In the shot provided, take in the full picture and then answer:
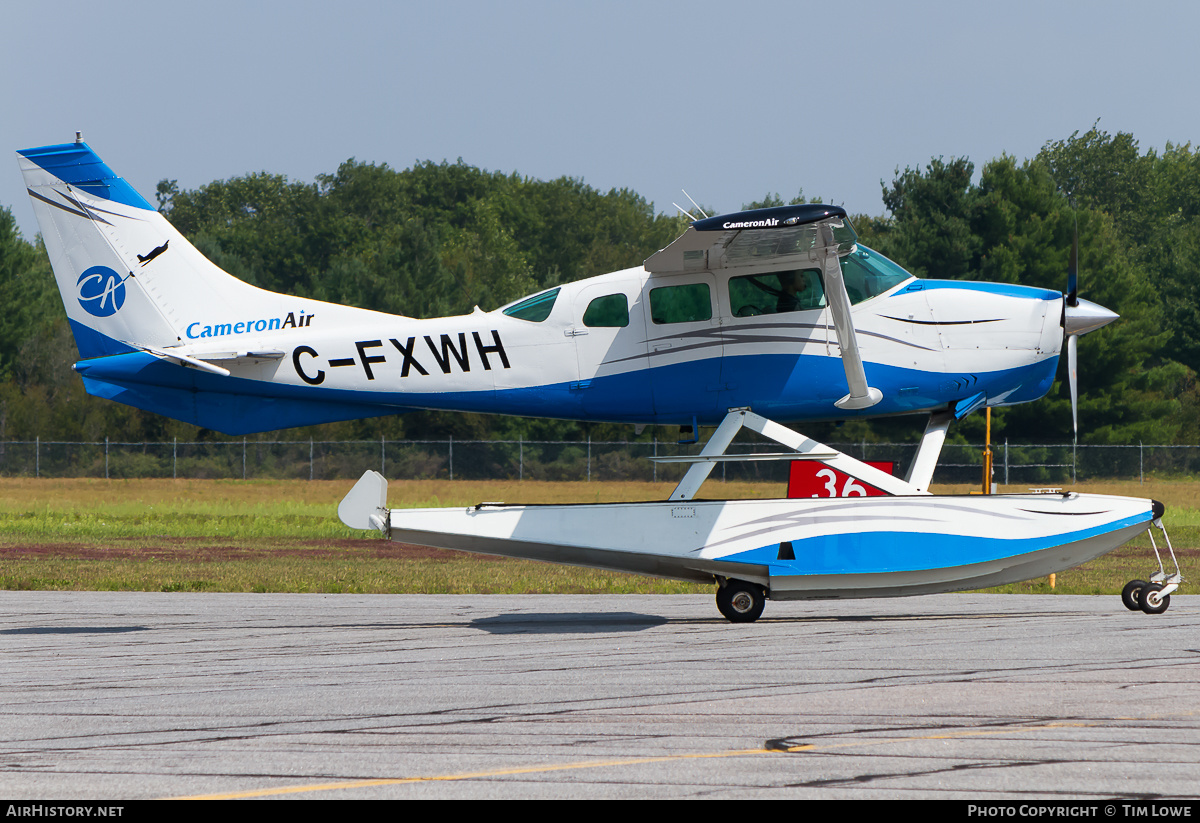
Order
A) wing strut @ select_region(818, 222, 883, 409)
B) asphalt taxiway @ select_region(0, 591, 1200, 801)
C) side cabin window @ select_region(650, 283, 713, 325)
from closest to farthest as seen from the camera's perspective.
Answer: asphalt taxiway @ select_region(0, 591, 1200, 801) < wing strut @ select_region(818, 222, 883, 409) < side cabin window @ select_region(650, 283, 713, 325)

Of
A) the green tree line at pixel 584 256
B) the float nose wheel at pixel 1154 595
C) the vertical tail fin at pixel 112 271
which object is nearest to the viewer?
the float nose wheel at pixel 1154 595

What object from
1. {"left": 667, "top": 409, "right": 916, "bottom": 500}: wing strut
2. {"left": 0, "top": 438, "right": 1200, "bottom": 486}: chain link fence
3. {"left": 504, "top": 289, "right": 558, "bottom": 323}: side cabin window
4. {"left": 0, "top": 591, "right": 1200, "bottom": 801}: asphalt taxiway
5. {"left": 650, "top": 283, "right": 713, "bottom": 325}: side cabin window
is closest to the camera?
{"left": 0, "top": 591, "right": 1200, "bottom": 801}: asphalt taxiway

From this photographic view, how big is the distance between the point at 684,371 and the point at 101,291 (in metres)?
6.43

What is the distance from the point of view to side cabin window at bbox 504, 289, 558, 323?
12.5 meters

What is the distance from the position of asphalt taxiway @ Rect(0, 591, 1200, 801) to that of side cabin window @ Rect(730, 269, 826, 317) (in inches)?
127

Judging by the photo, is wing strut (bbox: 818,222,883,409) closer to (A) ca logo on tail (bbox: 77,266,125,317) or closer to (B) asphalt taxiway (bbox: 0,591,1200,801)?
(B) asphalt taxiway (bbox: 0,591,1200,801)

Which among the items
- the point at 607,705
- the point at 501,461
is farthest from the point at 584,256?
the point at 607,705

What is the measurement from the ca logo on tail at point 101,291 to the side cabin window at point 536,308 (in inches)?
169

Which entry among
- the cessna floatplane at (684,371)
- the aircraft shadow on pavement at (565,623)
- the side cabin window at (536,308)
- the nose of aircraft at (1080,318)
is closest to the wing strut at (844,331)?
the cessna floatplane at (684,371)

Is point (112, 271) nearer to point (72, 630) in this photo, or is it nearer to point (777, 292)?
point (72, 630)

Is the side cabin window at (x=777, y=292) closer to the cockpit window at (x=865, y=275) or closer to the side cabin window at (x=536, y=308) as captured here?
the cockpit window at (x=865, y=275)

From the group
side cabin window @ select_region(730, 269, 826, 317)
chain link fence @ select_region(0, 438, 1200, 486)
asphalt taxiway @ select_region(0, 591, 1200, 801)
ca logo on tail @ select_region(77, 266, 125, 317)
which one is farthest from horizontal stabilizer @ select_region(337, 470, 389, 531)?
chain link fence @ select_region(0, 438, 1200, 486)

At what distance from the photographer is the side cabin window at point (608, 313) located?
12.4m
